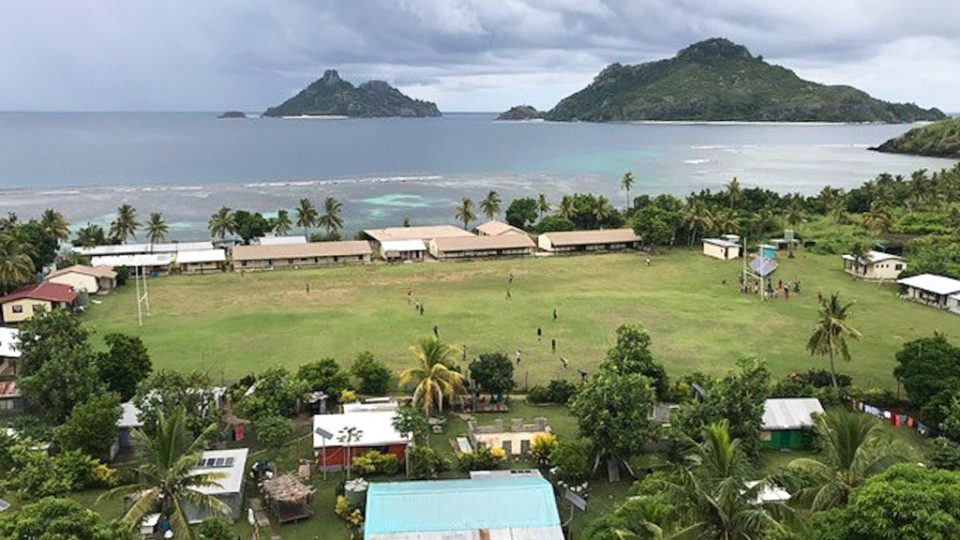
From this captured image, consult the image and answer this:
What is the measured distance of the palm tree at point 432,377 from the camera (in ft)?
112

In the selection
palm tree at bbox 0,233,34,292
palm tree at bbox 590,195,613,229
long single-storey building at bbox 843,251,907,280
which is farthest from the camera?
palm tree at bbox 590,195,613,229

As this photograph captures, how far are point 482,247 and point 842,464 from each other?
55.9 meters

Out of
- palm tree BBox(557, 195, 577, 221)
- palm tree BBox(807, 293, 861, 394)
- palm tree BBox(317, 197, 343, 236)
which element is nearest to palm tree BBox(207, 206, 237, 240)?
palm tree BBox(317, 197, 343, 236)

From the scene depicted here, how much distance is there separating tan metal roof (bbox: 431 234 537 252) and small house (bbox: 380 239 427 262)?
1735mm

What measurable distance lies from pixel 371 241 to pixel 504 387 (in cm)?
4841

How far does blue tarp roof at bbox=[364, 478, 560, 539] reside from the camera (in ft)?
76.6

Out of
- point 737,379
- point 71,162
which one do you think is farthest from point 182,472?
point 71,162

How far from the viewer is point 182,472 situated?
2031 centimetres

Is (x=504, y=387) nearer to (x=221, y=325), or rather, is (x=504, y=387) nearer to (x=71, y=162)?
(x=221, y=325)

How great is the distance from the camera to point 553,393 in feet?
123

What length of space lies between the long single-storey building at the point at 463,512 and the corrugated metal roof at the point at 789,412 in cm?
1241

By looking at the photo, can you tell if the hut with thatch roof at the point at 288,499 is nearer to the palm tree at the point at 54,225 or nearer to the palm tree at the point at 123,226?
the palm tree at the point at 54,225

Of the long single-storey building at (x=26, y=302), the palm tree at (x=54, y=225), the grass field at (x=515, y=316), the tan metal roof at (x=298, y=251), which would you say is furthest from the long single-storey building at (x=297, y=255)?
the long single-storey building at (x=26, y=302)

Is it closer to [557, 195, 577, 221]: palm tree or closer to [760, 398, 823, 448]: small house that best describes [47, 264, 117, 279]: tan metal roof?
[557, 195, 577, 221]: palm tree
